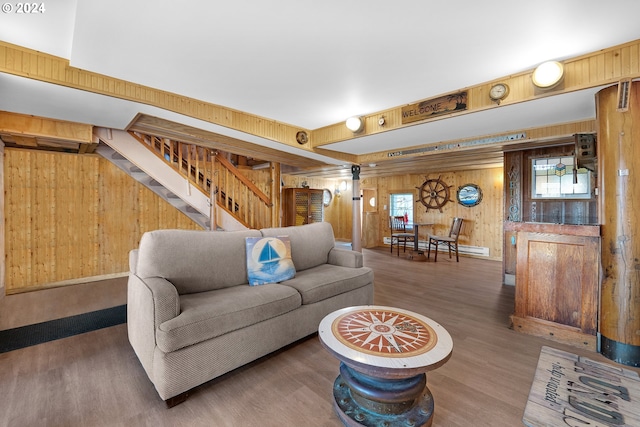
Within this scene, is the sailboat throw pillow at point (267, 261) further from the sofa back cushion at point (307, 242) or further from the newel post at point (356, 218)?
the newel post at point (356, 218)

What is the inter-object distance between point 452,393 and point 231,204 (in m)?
4.34

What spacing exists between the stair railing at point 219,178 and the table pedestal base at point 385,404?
142 inches

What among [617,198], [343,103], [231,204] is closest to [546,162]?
[617,198]

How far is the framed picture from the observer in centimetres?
638

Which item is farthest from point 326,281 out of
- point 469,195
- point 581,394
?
point 469,195

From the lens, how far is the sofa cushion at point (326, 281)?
2.36m

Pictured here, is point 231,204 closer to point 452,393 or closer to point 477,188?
point 452,393

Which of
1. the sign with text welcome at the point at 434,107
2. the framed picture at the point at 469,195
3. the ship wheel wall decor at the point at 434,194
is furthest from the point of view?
the ship wheel wall decor at the point at 434,194

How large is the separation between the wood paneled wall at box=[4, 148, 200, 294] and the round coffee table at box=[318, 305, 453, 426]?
4604 mm

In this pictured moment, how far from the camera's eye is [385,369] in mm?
1245

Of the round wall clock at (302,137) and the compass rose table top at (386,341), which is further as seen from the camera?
the round wall clock at (302,137)

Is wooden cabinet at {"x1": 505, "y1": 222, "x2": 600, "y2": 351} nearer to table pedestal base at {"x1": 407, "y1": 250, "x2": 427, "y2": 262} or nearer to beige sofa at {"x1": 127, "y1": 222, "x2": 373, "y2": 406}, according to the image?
beige sofa at {"x1": 127, "y1": 222, "x2": 373, "y2": 406}

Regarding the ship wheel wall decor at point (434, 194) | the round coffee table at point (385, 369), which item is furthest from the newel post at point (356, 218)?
the round coffee table at point (385, 369)

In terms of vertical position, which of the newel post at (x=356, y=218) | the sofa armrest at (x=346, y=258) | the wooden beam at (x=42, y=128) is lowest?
the sofa armrest at (x=346, y=258)
